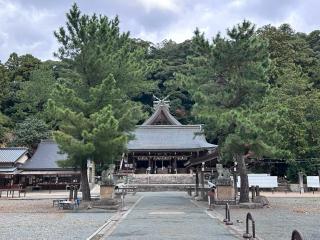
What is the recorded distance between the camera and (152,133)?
172 feet

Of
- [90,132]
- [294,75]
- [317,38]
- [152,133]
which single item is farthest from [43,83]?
[317,38]

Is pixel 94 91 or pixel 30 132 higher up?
pixel 30 132

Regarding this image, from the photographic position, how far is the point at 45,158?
44.2 metres

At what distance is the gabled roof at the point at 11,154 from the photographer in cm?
4112

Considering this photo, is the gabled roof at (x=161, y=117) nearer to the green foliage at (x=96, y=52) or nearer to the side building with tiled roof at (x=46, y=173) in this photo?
the side building with tiled roof at (x=46, y=173)

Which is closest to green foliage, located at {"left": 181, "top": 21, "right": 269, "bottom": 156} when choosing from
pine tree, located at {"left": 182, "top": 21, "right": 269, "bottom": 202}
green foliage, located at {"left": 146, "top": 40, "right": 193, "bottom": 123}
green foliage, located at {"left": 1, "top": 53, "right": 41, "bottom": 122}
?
pine tree, located at {"left": 182, "top": 21, "right": 269, "bottom": 202}

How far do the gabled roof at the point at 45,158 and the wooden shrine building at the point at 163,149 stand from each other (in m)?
7.97

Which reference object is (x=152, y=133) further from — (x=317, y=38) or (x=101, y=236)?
(x=101, y=236)

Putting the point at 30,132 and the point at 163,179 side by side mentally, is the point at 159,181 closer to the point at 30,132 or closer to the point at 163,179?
the point at 163,179

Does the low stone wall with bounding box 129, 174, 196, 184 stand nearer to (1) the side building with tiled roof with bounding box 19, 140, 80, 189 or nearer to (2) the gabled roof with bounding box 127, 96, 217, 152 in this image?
(2) the gabled roof with bounding box 127, 96, 217, 152

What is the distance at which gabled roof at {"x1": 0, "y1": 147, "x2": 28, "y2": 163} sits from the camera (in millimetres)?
41125

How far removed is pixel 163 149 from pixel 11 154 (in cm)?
1651

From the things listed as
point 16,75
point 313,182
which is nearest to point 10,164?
point 313,182

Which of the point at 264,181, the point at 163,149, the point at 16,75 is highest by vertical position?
the point at 16,75
